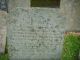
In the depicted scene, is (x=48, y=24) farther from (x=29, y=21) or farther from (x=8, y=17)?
(x=8, y=17)

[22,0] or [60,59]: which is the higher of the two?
[22,0]

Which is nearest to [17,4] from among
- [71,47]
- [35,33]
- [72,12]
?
[35,33]

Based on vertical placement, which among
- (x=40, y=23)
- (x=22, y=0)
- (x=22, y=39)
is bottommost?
(x=22, y=39)

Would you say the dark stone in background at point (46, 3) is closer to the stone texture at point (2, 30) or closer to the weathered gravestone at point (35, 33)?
the weathered gravestone at point (35, 33)

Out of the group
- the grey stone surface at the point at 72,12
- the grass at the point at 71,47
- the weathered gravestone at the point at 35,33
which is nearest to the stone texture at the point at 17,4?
the weathered gravestone at the point at 35,33

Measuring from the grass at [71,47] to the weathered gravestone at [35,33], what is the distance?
0.17m

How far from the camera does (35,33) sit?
7973 millimetres

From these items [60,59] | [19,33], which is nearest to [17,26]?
[19,33]

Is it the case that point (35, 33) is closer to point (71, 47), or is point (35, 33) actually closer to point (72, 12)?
point (71, 47)

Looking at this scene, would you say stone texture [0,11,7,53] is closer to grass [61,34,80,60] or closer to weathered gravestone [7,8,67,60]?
weathered gravestone [7,8,67,60]

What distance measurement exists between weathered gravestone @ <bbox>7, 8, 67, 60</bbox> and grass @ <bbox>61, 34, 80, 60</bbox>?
171 mm

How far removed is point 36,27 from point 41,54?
33.6 inches

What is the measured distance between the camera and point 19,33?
7.93 meters

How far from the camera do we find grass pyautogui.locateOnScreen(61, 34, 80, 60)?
26.1 ft
